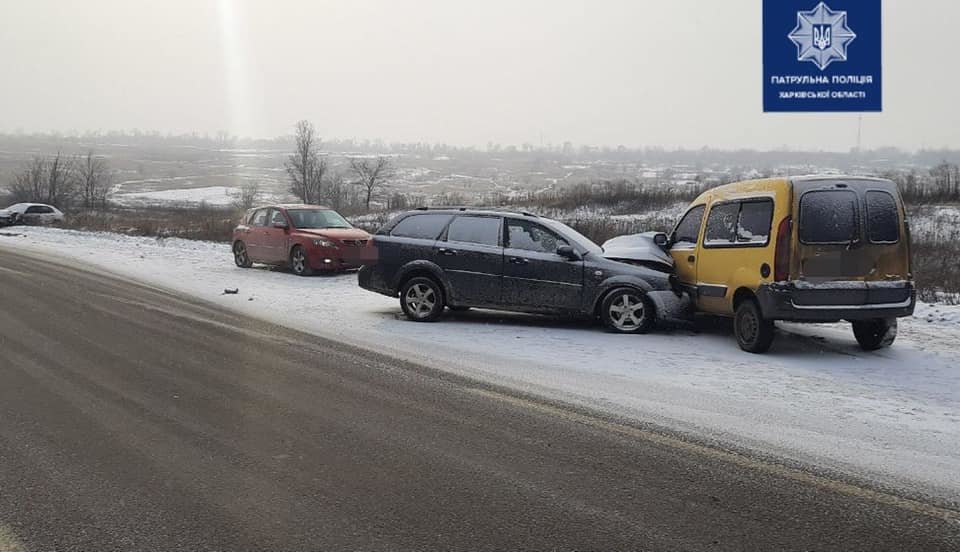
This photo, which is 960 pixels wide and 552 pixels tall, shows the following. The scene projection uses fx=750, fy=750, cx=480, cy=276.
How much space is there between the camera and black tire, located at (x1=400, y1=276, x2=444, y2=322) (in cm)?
1084

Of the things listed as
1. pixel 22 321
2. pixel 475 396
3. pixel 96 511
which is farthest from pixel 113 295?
pixel 96 511

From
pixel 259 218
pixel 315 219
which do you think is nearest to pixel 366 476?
pixel 315 219

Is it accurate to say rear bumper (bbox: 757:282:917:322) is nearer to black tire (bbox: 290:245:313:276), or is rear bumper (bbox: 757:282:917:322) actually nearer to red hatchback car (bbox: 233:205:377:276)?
red hatchback car (bbox: 233:205:377:276)

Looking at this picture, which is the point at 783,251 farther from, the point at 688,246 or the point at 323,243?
the point at 323,243

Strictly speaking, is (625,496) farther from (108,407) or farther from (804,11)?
(804,11)

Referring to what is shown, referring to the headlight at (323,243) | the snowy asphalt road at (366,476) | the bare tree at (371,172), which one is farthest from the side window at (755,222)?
the bare tree at (371,172)

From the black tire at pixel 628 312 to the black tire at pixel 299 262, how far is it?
359 inches

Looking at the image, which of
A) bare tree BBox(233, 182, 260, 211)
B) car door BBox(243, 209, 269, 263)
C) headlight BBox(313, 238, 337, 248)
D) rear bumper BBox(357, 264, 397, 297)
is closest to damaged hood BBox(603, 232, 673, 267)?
rear bumper BBox(357, 264, 397, 297)

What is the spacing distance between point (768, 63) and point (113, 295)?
11.7 meters

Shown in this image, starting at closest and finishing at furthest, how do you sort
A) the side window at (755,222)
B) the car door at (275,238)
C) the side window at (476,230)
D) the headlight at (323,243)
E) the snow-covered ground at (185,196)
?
the side window at (755,222)
the side window at (476,230)
the headlight at (323,243)
the car door at (275,238)
the snow-covered ground at (185,196)

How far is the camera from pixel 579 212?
3881 centimetres

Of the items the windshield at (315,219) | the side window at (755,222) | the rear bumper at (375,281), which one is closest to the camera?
the side window at (755,222)

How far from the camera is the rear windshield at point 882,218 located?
8.32 metres

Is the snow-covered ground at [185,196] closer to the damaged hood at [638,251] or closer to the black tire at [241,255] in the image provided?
the black tire at [241,255]
